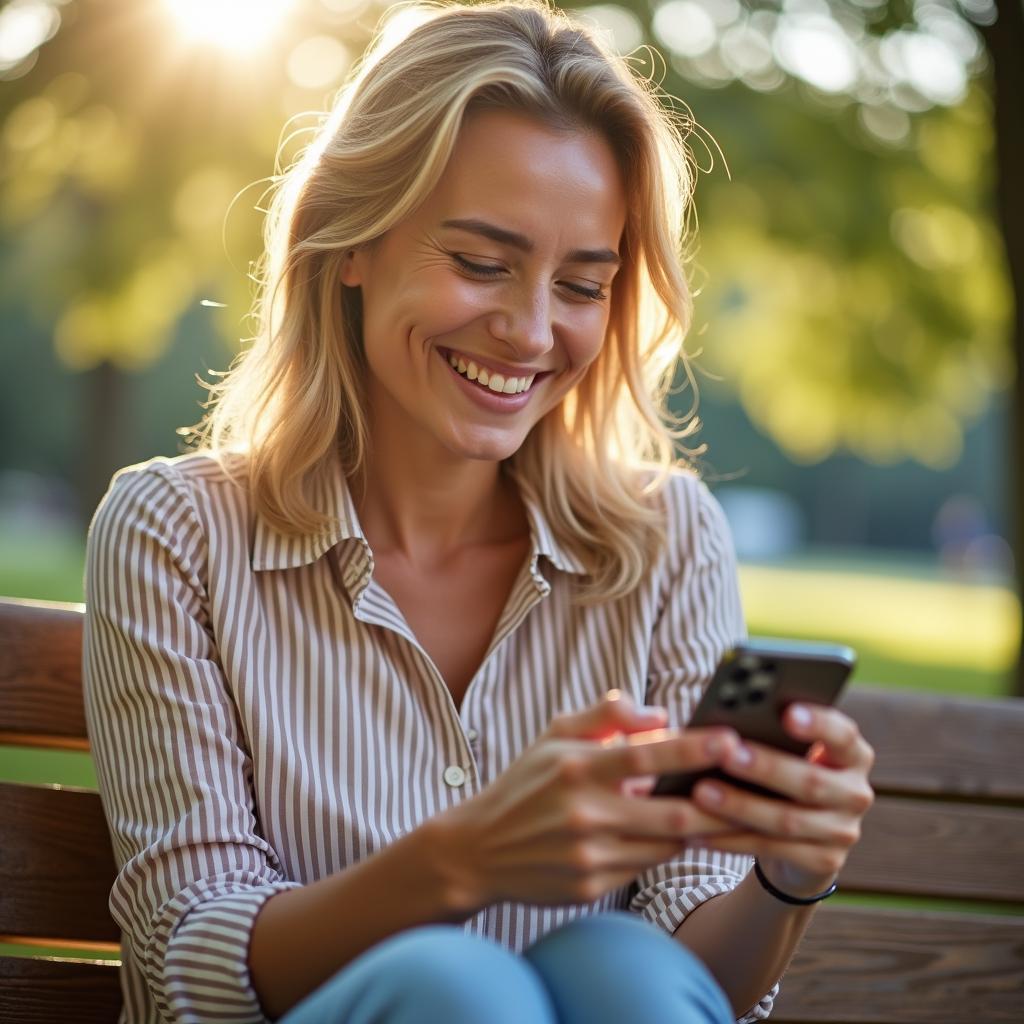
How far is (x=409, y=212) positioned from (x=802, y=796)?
1.26 m

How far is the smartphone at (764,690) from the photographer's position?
1.73 meters

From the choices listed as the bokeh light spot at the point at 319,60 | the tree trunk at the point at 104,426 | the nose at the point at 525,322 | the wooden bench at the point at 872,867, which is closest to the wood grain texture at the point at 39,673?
the wooden bench at the point at 872,867

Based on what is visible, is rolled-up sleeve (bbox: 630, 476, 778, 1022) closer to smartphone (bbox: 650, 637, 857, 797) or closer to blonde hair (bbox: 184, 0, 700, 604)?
blonde hair (bbox: 184, 0, 700, 604)

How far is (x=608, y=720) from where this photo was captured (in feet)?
5.87

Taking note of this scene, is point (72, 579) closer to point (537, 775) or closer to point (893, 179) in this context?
point (893, 179)

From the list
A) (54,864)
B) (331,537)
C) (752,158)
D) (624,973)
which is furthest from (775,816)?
(752,158)

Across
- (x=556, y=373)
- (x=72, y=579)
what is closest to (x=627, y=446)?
(x=556, y=373)

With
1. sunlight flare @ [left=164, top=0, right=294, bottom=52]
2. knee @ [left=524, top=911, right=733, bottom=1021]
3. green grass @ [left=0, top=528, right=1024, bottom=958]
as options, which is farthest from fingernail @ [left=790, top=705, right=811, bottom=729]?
sunlight flare @ [left=164, top=0, right=294, bottom=52]

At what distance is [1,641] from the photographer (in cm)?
265

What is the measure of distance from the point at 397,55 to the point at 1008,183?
13.4ft

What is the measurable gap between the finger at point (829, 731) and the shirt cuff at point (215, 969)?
84cm

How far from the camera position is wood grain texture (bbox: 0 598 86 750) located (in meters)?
2.65

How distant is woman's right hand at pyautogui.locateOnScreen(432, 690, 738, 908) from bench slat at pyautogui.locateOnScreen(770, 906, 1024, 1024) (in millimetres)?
1145

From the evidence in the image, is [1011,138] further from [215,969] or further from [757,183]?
[215,969]
